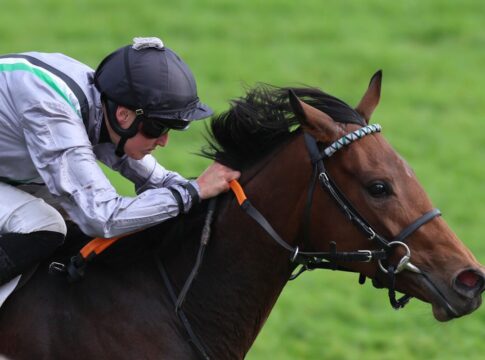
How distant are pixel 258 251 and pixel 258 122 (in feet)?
2.04

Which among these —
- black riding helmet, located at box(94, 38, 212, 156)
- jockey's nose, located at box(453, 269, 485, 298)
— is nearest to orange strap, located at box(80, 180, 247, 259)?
black riding helmet, located at box(94, 38, 212, 156)

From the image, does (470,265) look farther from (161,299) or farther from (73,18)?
(73,18)

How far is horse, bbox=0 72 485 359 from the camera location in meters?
4.84

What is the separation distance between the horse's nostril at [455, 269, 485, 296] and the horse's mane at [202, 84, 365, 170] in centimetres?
88

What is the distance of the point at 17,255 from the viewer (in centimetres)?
509

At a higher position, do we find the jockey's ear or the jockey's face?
the jockey's ear

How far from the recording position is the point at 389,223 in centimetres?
484

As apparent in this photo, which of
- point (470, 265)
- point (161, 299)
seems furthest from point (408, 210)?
point (161, 299)

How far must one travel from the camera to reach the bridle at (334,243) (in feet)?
15.8

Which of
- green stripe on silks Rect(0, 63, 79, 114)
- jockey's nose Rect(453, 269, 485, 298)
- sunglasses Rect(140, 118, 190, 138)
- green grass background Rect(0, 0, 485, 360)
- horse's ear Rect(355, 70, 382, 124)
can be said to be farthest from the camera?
green grass background Rect(0, 0, 485, 360)

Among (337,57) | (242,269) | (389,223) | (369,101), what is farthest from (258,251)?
(337,57)

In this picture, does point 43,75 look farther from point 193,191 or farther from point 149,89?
point 193,191

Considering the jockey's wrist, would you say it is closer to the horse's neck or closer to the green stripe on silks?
the horse's neck

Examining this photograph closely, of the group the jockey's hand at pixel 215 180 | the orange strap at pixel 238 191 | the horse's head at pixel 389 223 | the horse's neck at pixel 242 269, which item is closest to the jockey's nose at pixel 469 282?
the horse's head at pixel 389 223
